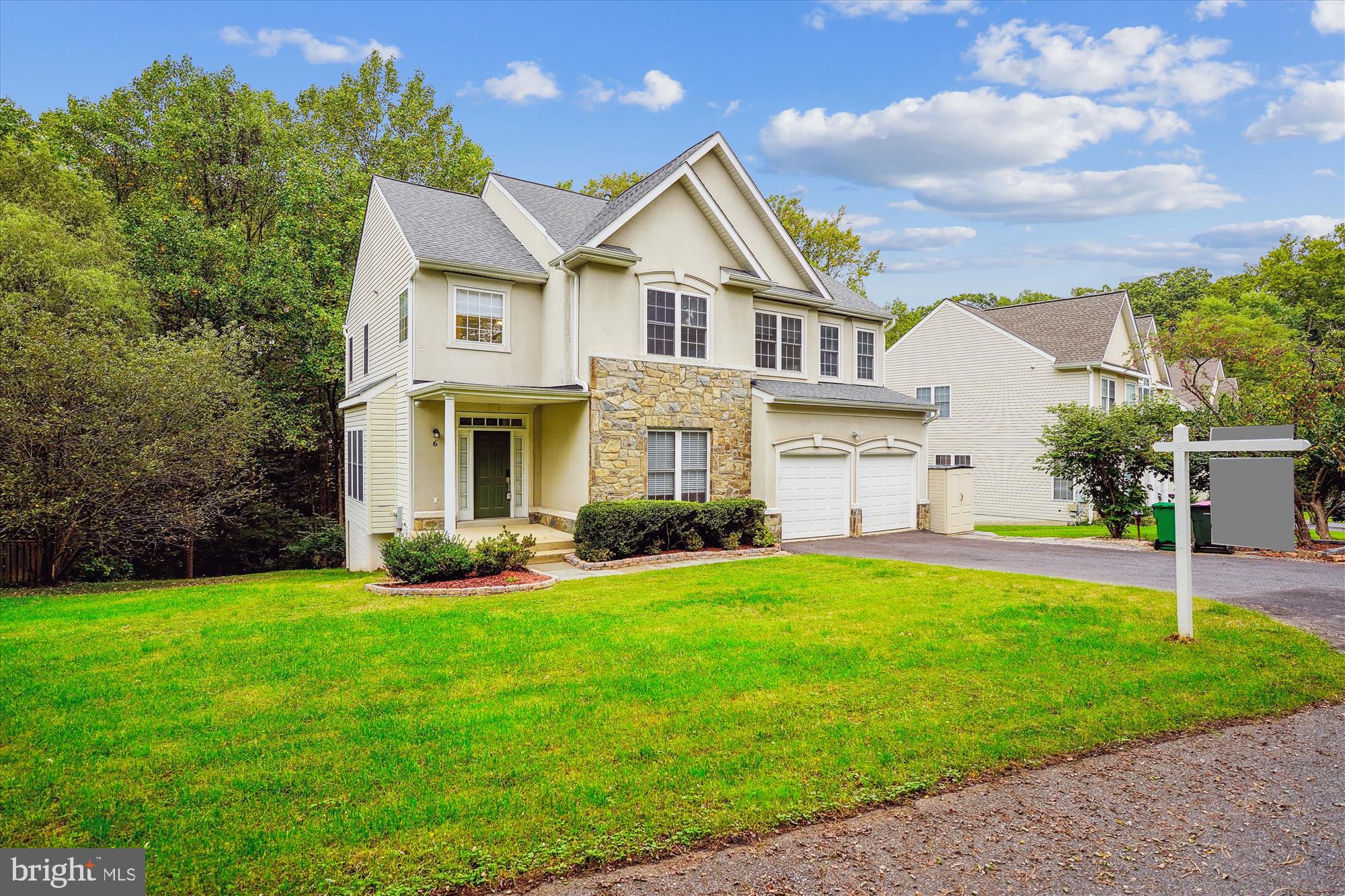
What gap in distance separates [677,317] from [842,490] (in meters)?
6.04

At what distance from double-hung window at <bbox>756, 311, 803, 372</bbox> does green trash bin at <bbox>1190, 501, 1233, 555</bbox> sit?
29.6 feet

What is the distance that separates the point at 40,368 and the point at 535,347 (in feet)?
28.5

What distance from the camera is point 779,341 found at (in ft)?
57.0

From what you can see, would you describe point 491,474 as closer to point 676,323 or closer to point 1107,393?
point 676,323

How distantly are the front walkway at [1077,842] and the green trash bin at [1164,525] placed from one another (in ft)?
36.1

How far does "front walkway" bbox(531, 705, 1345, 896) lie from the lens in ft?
10.3

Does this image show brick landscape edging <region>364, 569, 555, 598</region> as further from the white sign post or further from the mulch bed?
the white sign post

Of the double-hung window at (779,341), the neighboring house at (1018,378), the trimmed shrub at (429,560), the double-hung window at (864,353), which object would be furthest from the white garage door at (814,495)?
the neighboring house at (1018,378)

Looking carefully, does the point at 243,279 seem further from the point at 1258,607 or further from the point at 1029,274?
the point at 1029,274

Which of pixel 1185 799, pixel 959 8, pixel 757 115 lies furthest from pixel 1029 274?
pixel 1185 799

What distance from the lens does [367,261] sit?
57.1ft

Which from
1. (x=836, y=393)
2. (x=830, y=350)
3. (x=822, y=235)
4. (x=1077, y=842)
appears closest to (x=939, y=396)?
(x=822, y=235)

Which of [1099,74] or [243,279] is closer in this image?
[1099,74]

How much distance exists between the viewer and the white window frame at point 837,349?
18.4 metres
